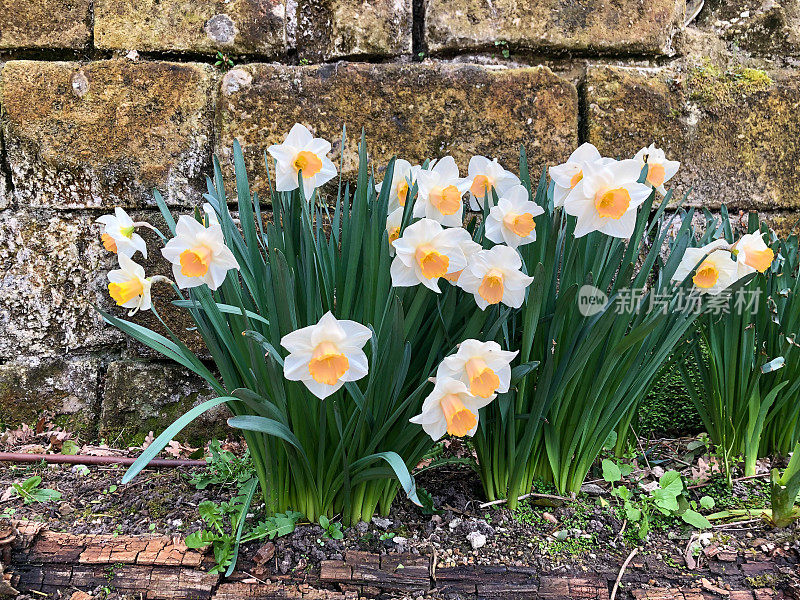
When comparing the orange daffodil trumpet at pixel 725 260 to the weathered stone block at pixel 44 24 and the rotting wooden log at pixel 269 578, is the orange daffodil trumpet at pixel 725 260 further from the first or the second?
the weathered stone block at pixel 44 24

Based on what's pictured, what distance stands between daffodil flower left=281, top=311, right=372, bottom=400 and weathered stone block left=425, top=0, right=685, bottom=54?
4.59ft

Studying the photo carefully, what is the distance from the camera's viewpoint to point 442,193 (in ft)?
4.01

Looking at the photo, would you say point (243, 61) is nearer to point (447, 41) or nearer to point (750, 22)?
point (447, 41)

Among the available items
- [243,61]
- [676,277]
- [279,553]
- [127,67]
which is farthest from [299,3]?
[279,553]

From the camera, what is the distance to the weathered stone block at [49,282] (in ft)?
6.40

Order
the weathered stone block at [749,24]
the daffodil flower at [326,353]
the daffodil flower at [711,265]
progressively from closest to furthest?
the daffodil flower at [326,353], the daffodil flower at [711,265], the weathered stone block at [749,24]

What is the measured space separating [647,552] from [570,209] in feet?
2.57

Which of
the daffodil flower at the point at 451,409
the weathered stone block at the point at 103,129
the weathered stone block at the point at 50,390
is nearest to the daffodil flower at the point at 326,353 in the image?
the daffodil flower at the point at 451,409

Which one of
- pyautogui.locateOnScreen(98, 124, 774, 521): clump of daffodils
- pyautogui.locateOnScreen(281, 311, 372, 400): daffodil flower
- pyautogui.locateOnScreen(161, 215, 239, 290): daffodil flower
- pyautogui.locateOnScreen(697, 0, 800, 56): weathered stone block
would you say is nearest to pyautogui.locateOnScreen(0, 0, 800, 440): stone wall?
pyautogui.locateOnScreen(697, 0, 800, 56): weathered stone block

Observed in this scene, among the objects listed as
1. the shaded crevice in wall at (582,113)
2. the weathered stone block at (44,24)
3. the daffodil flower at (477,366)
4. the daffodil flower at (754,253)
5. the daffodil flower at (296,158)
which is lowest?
the daffodil flower at (477,366)

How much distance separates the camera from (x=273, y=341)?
125 cm

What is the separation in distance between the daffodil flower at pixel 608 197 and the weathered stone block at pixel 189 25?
4.29 ft

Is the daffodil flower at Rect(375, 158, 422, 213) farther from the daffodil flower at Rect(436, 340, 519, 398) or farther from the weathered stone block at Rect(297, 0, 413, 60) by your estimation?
the weathered stone block at Rect(297, 0, 413, 60)

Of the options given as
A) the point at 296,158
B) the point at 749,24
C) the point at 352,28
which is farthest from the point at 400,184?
the point at 749,24
